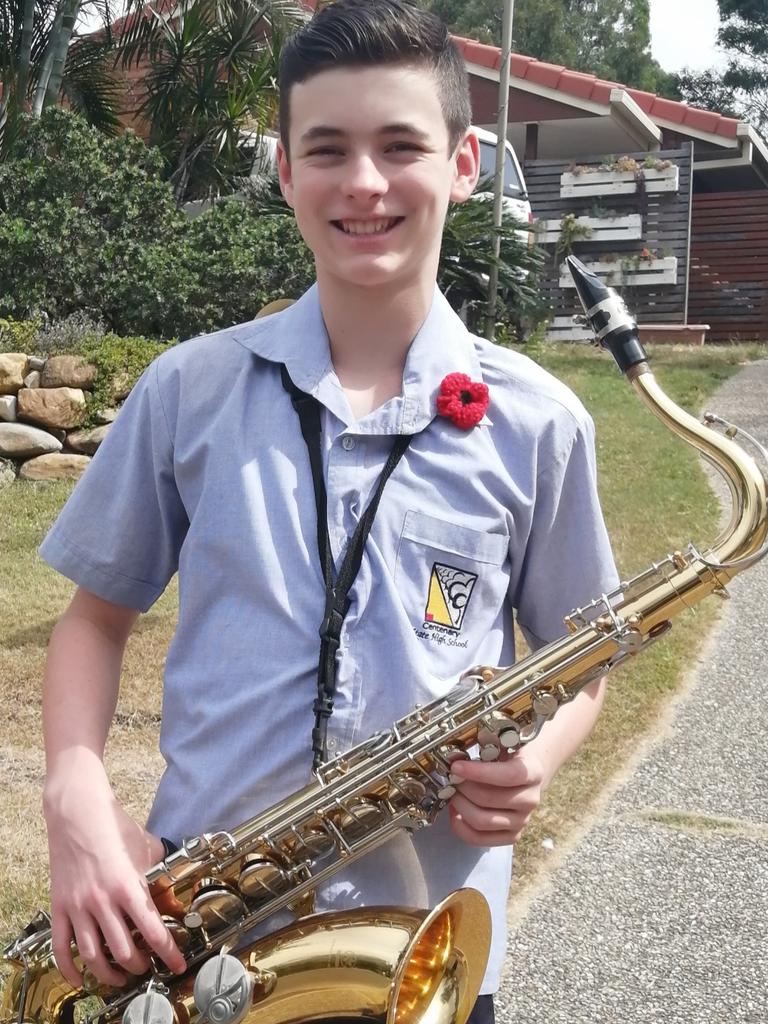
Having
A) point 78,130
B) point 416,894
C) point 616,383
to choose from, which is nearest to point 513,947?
point 416,894

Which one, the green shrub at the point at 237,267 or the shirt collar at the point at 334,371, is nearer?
the shirt collar at the point at 334,371

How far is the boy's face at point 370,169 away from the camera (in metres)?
1.81

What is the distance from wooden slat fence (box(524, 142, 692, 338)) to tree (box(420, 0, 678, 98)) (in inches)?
1146

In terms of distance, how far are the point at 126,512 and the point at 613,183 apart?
54.4ft

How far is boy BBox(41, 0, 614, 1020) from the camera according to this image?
1775 mm

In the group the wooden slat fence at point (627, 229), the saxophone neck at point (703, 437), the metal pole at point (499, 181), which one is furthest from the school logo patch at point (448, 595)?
the wooden slat fence at point (627, 229)

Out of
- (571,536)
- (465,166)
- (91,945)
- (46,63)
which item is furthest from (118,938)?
(46,63)

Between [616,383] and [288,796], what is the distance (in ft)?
37.9

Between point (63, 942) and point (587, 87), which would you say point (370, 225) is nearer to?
point (63, 942)

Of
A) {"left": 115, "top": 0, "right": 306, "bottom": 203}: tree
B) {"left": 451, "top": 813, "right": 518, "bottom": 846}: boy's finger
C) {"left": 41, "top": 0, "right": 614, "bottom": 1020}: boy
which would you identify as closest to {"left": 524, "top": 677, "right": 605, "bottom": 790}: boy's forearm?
{"left": 41, "top": 0, "right": 614, "bottom": 1020}: boy

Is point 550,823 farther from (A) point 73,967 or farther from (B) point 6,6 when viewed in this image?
(B) point 6,6

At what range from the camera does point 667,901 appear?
4.11m

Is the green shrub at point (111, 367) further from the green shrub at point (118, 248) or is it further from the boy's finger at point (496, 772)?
the boy's finger at point (496, 772)

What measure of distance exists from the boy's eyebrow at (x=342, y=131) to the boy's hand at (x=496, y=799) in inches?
39.4
